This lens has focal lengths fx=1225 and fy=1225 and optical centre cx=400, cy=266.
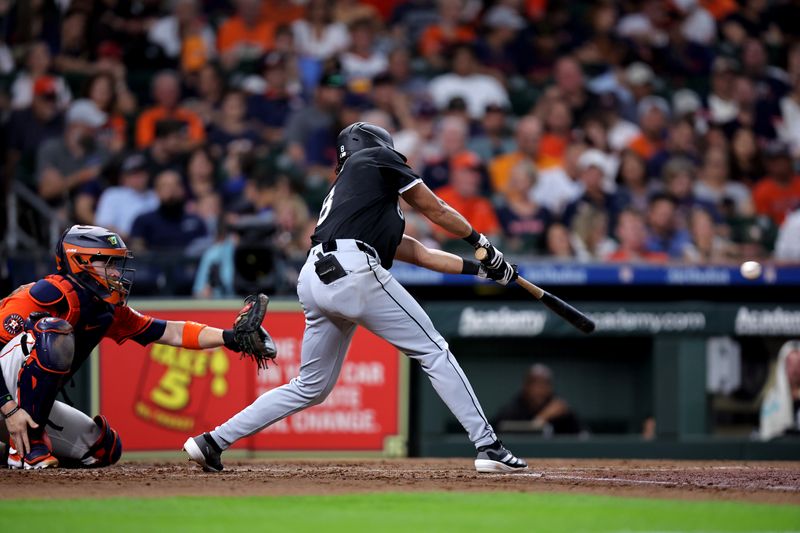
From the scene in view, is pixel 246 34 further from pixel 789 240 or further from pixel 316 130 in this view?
pixel 789 240

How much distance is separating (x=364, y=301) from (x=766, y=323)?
198 inches

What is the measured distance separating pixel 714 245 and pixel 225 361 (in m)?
4.73

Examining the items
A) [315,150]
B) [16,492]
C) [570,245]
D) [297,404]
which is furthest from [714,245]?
[16,492]

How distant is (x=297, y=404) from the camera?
6.14 m

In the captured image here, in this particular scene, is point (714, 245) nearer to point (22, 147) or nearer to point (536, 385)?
point (536, 385)

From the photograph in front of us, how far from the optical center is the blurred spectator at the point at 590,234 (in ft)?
36.5

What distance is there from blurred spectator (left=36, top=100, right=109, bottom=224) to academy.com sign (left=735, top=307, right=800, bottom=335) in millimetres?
5649

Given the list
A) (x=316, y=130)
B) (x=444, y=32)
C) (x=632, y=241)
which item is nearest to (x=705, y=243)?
(x=632, y=241)

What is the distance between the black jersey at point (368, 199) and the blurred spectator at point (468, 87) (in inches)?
274

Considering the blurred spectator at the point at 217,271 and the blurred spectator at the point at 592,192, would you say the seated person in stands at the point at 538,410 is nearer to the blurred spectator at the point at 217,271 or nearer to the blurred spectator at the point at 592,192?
the blurred spectator at the point at 592,192

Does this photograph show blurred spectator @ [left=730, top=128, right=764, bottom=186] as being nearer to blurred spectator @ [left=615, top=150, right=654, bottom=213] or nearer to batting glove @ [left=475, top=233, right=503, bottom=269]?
blurred spectator @ [left=615, top=150, right=654, bottom=213]

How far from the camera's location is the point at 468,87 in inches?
514

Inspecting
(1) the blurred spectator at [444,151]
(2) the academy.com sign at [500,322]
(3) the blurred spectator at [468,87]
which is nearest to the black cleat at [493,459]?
(2) the academy.com sign at [500,322]

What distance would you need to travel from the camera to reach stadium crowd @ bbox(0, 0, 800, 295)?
441 inches
